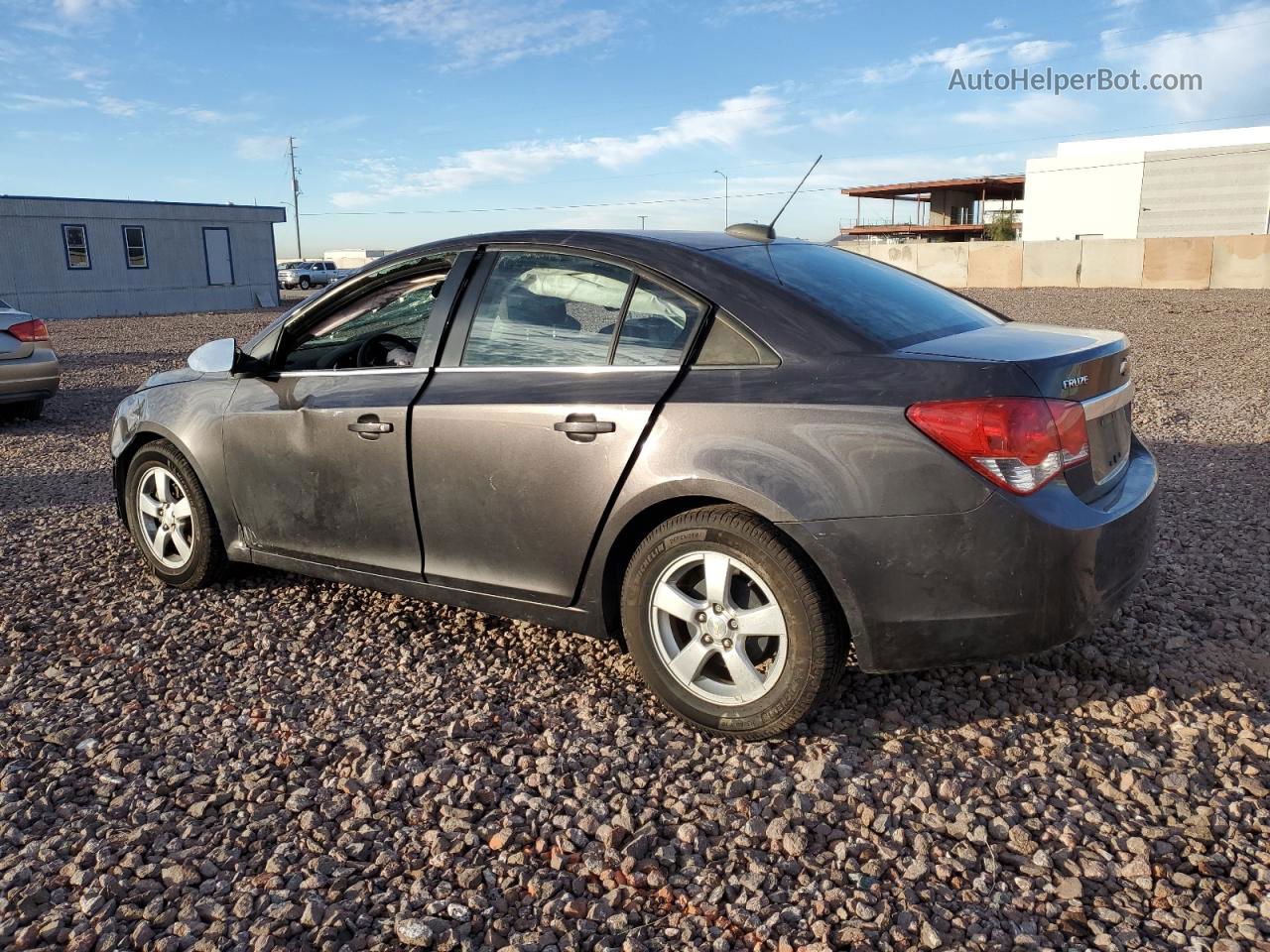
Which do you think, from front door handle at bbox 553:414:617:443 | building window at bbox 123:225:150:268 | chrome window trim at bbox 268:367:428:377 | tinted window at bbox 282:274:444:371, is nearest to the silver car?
tinted window at bbox 282:274:444:371

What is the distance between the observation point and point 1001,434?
2764mm

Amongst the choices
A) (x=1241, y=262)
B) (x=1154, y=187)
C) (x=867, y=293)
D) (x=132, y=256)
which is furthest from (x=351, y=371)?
(x=1154, y=187)

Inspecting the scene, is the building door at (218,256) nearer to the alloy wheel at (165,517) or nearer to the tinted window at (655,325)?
the alloy wheel at (165,517)

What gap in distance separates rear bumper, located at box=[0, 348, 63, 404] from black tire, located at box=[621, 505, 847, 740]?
28.9ft

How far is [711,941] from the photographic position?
2324 millimetres

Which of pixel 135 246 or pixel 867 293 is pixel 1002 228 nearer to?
pixel 135 246

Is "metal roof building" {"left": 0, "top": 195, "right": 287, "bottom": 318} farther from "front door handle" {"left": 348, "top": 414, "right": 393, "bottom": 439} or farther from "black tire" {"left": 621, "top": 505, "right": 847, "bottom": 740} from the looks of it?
"black tire" {"left": 621, "top": 505, "right": 847, "bottom": 740}

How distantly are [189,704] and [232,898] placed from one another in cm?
124

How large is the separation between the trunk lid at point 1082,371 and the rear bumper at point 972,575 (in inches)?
6.4

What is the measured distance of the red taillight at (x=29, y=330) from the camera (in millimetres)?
9672

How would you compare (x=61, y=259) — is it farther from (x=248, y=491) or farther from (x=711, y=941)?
(x=711, y=941)

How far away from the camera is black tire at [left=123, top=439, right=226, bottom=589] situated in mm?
4523

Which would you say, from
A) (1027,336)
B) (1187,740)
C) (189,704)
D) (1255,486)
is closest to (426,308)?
(189,704)

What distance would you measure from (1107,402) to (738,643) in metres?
1.39
